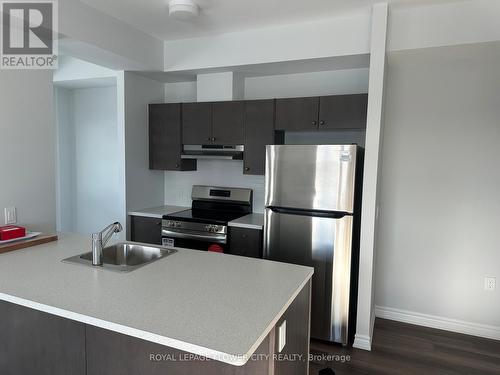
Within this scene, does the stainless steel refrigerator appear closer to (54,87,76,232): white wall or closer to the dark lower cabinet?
the dark lower cabinet

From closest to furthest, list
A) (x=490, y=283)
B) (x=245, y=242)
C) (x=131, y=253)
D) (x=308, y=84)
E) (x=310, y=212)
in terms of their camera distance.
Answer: (x=131, y=253), (x=310, y=212), (x=490, y=283), (x=245, y=242), (x=308, y=84)

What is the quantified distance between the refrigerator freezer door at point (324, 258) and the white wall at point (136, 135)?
1.67m

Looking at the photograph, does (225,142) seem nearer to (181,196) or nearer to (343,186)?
(181,196)

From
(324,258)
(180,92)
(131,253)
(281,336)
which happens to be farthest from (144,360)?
(180,92)

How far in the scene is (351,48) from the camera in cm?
279

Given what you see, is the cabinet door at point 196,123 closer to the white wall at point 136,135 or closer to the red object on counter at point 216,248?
the white wall at point 136,135

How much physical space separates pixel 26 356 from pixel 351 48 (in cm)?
290

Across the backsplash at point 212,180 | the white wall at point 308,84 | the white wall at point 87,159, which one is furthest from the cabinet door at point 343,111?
the white wall at point 87,159

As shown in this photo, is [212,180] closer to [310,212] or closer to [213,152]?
[213,152]

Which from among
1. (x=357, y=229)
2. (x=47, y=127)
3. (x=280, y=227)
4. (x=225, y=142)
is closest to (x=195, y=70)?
(x=225, y=142)

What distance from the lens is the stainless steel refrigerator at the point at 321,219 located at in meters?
2.66

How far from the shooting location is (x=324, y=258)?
2.75 m

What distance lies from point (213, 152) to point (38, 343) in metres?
2.29

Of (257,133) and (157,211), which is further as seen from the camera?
(157,211)
